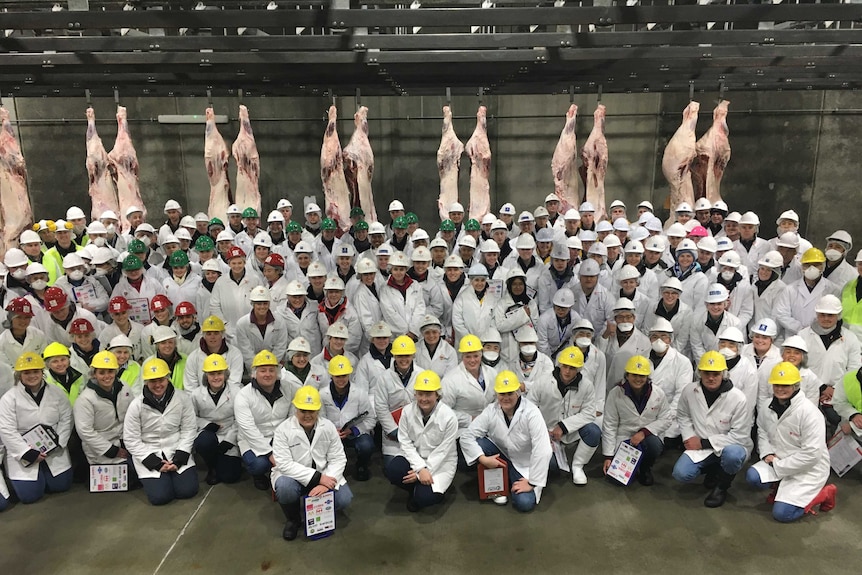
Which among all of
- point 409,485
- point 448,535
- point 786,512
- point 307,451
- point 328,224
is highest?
point 328,224

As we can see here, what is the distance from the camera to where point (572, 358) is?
588cm

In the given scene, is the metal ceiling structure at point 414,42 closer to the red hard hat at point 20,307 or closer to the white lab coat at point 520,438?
the red hard hat at point 20,307

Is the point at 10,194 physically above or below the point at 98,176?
below

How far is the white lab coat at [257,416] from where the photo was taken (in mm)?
5656

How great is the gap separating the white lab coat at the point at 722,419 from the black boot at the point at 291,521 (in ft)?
12.5

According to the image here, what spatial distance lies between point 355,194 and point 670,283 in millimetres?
5161

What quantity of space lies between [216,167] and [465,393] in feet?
20.2

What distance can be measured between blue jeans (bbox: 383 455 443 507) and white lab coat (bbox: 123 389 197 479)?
2.00 metres

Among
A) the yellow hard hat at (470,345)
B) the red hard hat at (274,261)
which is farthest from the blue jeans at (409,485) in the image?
the red hard hat at (274,261)

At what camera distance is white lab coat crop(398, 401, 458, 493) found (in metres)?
5.45

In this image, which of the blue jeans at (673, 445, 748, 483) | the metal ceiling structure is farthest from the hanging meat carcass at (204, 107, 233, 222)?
the blue jeans at (673, 445, 748, 483)

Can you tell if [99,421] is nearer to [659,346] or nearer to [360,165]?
[360,165]

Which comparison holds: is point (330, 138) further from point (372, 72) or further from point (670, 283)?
point (670, 283)

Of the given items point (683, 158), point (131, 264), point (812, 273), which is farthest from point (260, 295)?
point (683, 158)
